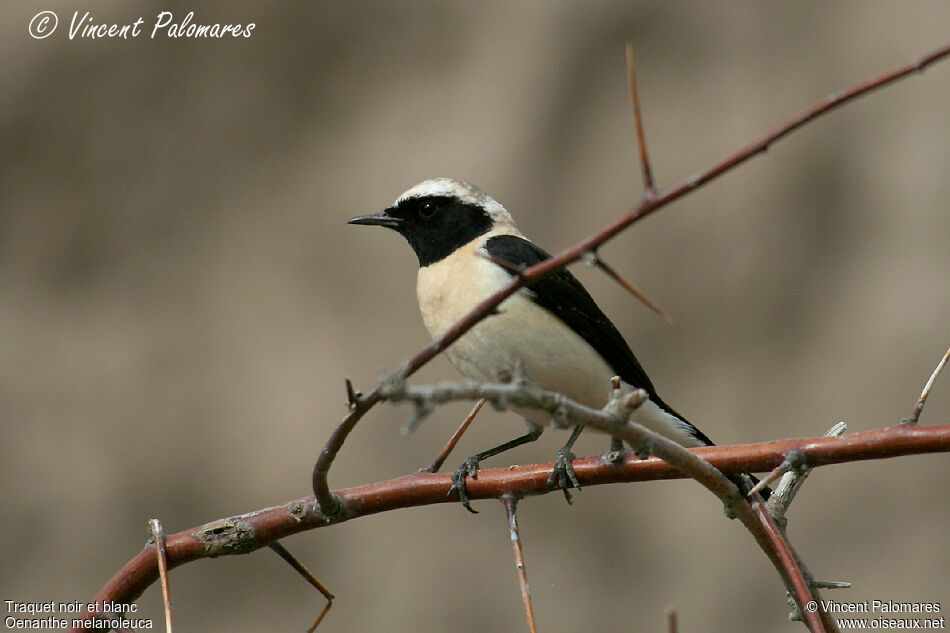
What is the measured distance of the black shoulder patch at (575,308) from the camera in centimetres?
299

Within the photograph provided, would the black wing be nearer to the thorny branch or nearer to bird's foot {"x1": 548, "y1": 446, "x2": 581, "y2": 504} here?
bird's foot {"x1": 548, "y1": 446, "x2": 581, "y2": 504}

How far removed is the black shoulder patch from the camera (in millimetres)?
2986

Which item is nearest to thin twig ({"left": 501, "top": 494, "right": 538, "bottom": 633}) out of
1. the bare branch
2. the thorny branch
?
the thorny branch

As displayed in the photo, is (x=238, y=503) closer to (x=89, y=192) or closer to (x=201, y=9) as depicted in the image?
(x=89, y=192)

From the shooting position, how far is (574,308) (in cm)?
302

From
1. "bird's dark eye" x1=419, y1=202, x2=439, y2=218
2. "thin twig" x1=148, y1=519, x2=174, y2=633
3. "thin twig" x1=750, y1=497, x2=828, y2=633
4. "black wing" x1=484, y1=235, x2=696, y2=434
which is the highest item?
"bird's dark eye" x1=419, y1=202, x2=439, y2=218

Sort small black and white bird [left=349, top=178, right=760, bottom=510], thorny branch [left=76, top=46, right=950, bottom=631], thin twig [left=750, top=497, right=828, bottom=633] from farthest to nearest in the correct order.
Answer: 1. small black and white bird [left=349, top=178, right=760, bottom=510]
2. thin twig [left=750, top=497, right=828, bottom=633]
3. thorny branch [left=76, top=46, right=950, bottom=631]

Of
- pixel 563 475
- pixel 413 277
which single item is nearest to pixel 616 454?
pixel 563 475

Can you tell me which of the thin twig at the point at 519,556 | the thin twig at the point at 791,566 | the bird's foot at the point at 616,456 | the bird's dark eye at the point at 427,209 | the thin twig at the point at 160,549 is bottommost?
the thin twig at the point at 791,566

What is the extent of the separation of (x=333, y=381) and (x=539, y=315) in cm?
269

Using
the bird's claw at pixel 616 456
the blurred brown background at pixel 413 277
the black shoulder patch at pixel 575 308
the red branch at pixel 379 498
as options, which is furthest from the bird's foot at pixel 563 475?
the blurred brown background at pixel 413 277

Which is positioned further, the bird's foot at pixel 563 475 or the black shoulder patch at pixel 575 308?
the black shoulder patch at pixel 575 308

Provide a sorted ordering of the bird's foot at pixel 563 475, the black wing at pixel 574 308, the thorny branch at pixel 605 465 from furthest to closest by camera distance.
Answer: the black wing at pixel 574 308
the bird's foot at pixel 563 475
the thorny branch at pixel 605 465

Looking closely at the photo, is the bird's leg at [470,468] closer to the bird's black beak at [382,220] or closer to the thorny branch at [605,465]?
the thorny branch at [605,465]
